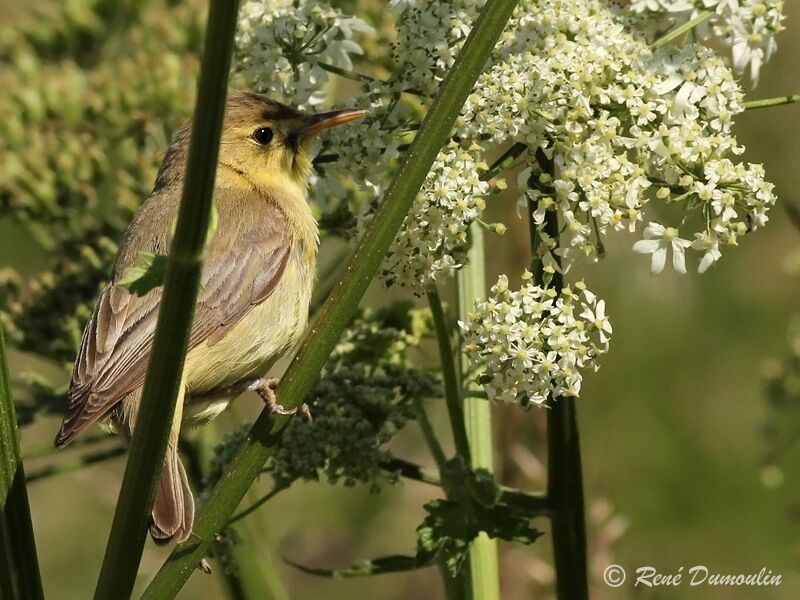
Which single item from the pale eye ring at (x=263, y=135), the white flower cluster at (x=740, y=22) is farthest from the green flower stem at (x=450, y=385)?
the pale eye ring at (x=263, y=135)

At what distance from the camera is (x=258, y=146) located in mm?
4465

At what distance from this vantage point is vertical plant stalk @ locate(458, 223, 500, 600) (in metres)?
3.07

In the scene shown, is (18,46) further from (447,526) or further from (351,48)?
(447,526)

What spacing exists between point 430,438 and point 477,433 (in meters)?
0.15

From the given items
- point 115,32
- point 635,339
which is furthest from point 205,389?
point 635,339

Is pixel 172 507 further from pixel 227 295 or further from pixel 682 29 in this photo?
pixel 682 29

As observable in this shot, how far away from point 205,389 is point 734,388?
2983 millimetres

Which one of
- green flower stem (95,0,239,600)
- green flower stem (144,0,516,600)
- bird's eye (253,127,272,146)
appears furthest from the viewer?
bird's eye (253,127,272,146)

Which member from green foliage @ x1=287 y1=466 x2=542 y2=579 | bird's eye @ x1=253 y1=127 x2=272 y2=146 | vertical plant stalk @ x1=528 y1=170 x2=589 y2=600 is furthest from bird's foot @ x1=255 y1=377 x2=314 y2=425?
bird's eye @ x1=253 y1=127 x2=272 y2=146

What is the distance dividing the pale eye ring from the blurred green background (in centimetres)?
99

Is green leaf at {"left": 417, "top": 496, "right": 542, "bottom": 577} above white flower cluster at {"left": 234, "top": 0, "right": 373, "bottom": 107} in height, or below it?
below

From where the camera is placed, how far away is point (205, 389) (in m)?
3.78

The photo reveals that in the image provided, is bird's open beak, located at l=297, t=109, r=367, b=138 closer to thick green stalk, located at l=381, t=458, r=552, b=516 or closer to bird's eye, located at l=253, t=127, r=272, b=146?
bird's eye, located at l=253, t=127, r=272, b=146

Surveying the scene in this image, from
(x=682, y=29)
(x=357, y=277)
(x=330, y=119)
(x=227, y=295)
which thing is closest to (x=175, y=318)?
(x=357, y=277)
